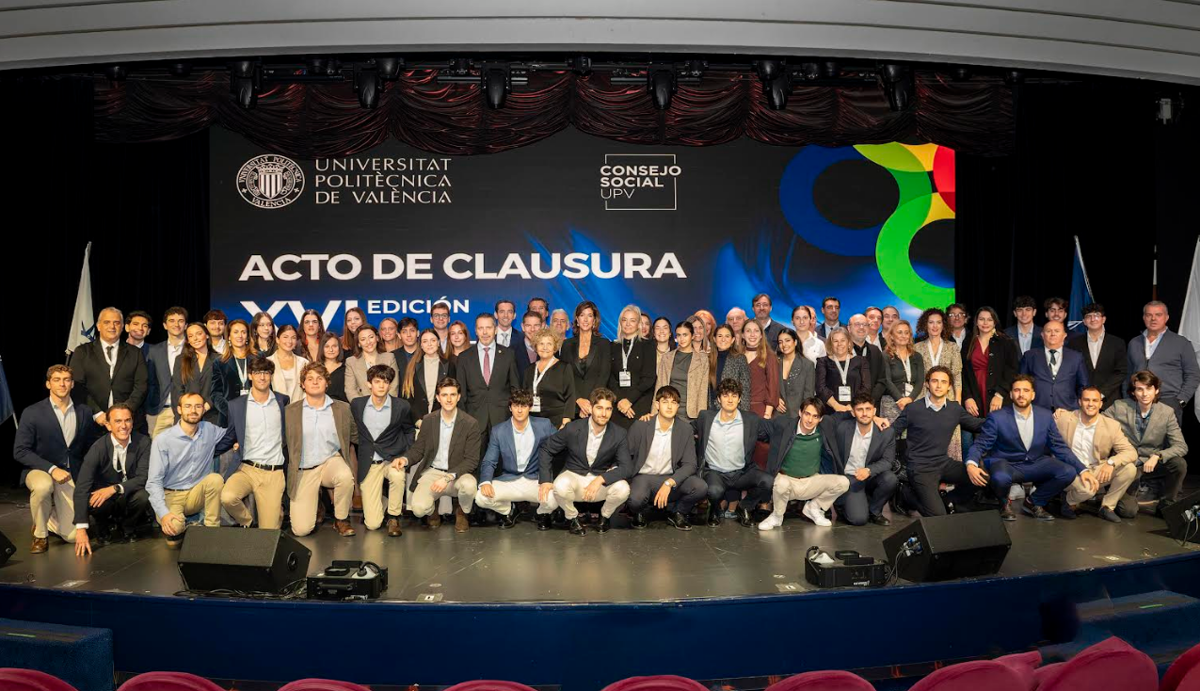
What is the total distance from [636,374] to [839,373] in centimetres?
146

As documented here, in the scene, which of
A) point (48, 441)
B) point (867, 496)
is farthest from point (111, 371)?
point (867, 496)

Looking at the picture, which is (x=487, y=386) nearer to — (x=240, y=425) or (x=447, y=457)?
(x=447, y=457)

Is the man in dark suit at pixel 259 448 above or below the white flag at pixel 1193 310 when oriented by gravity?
below

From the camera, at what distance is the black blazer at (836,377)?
659cm

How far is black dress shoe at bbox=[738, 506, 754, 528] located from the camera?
237 inches

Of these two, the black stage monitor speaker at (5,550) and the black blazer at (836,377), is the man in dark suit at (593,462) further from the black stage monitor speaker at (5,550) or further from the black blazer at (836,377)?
the black stage monitor speaker at (5,550)

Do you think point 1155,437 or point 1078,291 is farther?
point 1078,291

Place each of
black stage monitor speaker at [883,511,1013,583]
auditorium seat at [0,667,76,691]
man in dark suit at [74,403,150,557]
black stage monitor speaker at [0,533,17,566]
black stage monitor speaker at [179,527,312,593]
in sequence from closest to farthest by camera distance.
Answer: auditorium seat at [0,667,76,691]
black stage monitor speaker at [179,527,312,593]
black stage monitor speaker at [883,511,1013,583]
black stage monitor speaker at [0,533,17,566]
man in dark suit at [74,403,150,557]

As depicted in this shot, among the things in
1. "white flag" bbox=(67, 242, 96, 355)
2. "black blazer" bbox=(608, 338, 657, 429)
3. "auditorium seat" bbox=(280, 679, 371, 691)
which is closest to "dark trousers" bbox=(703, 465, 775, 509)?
"black blazer" bbox=(608, 338, 657, 429)

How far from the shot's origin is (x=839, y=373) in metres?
6.63

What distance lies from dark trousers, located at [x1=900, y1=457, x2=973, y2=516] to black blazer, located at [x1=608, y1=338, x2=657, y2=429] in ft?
4.16

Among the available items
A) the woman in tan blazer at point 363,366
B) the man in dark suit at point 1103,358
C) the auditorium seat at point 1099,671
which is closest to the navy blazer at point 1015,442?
the man in dark suit at point 1103,358

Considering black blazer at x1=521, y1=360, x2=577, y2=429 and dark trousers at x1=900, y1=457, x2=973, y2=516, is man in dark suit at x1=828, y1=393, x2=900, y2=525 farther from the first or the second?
black blazer at x1=521, y1=360, x2=577, y2=429

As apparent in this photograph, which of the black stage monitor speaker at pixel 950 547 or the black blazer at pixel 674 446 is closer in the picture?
the black stage monitor speaker at pixel 950 547
